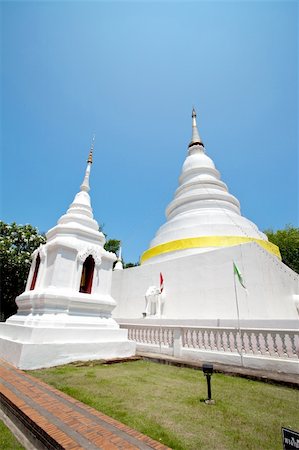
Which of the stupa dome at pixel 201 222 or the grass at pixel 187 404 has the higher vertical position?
the stupa dome at pixel 201 222

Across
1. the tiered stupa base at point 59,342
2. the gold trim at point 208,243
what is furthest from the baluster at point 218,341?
the gold trim at point 208,243

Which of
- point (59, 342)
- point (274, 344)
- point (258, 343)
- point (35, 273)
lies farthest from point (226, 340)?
point (35, 273)

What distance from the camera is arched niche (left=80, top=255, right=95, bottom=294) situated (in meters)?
8.98

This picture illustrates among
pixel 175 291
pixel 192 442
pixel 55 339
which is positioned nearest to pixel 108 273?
pixel 55 339

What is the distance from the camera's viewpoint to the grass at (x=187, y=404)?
110 inches

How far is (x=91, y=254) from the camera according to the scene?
920 centimetres

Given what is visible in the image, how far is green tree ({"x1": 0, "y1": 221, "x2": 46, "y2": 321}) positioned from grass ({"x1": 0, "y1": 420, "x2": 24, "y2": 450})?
14149 millimetres

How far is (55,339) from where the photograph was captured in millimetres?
6875

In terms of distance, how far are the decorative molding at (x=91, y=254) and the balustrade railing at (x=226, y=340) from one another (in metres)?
3.37

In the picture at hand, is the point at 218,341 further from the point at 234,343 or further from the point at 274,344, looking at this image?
the point at 274,344

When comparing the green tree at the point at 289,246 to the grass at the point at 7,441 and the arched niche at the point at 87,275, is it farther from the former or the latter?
the grass at the point at 7,441

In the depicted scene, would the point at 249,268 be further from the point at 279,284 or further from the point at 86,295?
the point at 86,295

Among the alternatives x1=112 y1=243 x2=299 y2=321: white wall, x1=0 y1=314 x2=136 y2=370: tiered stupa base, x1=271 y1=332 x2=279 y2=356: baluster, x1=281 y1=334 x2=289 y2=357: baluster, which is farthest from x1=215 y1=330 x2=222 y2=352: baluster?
x1=0 y1=314 x2=136 y2=370: tiered stupa base

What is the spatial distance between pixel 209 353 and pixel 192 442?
534 centimetres
